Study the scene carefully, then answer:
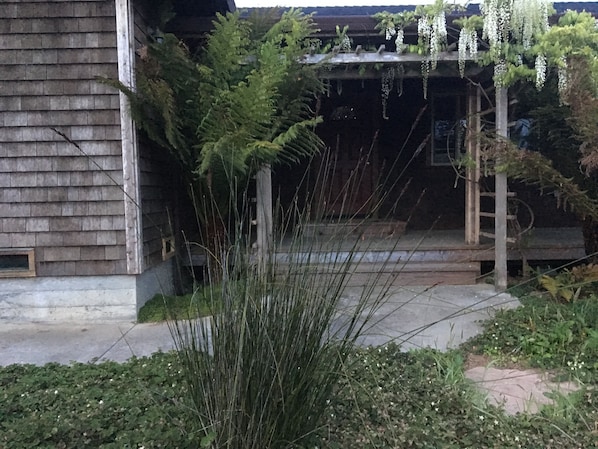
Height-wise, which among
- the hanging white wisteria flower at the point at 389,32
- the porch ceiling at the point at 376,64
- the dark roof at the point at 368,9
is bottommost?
the porch ceiling at the point at 376,64

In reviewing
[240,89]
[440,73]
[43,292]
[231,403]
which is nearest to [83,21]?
[240,89]

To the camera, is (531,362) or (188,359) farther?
(531,362)

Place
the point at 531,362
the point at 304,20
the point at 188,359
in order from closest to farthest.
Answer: the point at 188,359 → the point at 531,362 → the point at 304,20

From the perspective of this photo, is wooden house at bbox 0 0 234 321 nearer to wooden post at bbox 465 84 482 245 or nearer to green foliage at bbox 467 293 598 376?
green foliage at bbox 467 293 598 376

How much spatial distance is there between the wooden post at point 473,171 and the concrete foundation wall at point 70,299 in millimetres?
3413

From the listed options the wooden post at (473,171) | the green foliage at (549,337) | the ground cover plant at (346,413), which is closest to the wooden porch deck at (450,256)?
the wooden post at (473,171)

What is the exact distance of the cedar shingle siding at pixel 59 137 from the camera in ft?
14.5

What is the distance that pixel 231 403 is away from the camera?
6.08 ft

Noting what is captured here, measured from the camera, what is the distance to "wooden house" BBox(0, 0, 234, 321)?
14.5 feet

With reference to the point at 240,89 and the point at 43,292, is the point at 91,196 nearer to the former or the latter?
the point at 43,292

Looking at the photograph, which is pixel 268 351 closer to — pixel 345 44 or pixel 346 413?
pixel 346 413

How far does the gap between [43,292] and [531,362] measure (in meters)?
3.86

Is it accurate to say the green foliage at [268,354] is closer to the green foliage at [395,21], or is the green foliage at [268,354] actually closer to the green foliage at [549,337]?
the green foliage at [549,337]

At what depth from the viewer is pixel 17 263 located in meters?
4.55
